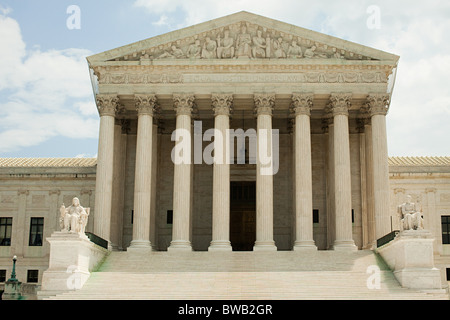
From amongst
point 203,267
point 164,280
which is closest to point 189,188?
point 203,267

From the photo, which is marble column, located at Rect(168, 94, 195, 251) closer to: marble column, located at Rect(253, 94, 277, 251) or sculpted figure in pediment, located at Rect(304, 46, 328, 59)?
marble column, located at Rect(253, 94, 277, 251)

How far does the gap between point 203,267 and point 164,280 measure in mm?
4366

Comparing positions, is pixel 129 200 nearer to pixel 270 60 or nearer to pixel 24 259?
pixel 24 259

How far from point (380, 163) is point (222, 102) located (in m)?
12.4

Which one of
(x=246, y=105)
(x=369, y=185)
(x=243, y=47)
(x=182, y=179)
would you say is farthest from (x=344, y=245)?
(x=243, y=47)

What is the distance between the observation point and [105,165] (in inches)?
1858

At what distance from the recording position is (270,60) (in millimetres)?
47719

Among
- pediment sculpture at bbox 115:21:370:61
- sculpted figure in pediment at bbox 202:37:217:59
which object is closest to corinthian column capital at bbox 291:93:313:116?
pediment sculpture at bbox 115:21:370:61

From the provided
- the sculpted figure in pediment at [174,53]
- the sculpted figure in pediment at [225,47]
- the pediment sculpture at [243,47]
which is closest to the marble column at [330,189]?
the pediment sculpture at [243,47]

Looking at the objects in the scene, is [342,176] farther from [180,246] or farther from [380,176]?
[180,246]

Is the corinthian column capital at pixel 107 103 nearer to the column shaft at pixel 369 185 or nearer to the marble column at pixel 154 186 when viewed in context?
the marble column at pixel 154 186

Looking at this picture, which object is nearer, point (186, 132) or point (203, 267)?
point (203, 267)

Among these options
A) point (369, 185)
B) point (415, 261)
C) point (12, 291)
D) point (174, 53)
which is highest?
point (174, 53)

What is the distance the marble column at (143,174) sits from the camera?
46.3m
